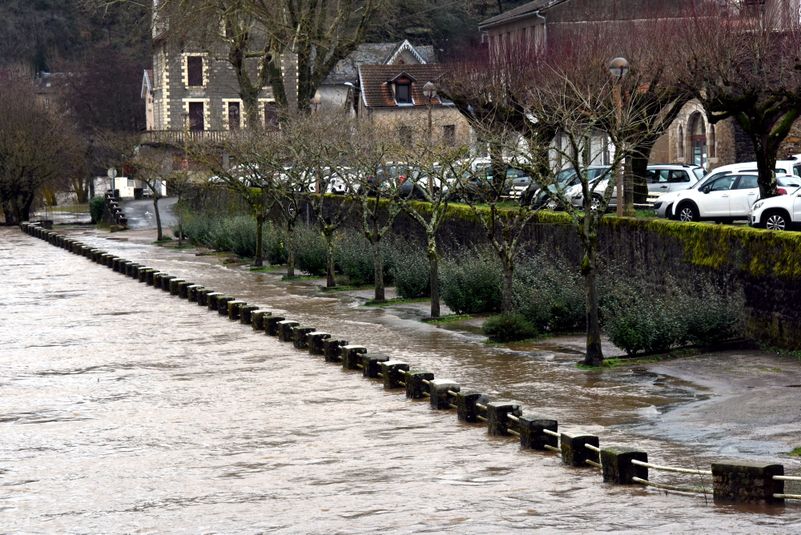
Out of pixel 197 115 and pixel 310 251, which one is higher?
pixel 197 115

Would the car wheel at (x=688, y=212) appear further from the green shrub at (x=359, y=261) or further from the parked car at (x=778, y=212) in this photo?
the green shrub at (x=359, y=261)

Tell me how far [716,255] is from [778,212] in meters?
6.62

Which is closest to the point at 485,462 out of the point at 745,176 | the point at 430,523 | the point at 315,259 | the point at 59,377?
the point at 430,523

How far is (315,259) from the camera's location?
40625mm

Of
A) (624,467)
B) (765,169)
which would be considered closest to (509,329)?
(765,169)

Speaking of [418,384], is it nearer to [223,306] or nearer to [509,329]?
[509,329]

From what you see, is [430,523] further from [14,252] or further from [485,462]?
[14,252]

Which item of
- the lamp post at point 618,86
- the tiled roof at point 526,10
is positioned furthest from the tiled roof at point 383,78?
the lamp post at point 618,86

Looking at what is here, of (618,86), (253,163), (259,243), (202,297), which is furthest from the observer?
(253,163)

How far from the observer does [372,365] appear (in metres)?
22.3

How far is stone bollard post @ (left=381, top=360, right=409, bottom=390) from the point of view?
21.1 metres

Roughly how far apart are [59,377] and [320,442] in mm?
8026

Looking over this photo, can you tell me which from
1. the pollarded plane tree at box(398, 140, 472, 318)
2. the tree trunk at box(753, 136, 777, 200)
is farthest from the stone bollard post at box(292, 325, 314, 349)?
the tree trunk at box(753, 136, 777, 200)

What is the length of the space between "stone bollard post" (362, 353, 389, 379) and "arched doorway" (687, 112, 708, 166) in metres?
37.1
